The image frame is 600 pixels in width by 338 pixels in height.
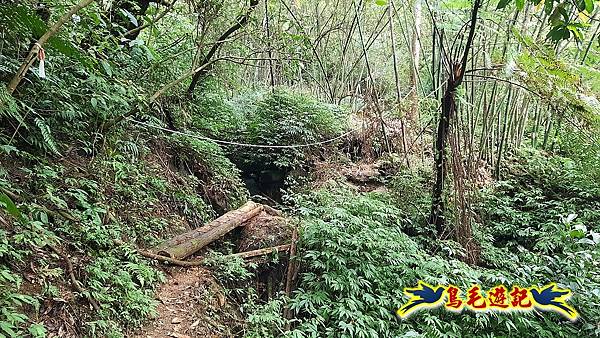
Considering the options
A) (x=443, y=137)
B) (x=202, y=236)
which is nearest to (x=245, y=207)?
(x=202, y=236)

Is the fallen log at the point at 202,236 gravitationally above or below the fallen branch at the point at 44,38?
below

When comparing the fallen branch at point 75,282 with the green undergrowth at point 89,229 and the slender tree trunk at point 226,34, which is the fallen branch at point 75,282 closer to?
the green undergrowth at point 89,229

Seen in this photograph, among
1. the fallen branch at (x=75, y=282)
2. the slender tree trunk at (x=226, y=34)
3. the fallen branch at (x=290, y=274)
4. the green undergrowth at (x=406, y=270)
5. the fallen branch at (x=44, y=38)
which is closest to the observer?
the fallen branch at (x=44, y=38)

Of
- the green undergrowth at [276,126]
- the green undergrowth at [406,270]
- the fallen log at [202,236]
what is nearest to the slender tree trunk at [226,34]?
the green undergrowth at [276,126]

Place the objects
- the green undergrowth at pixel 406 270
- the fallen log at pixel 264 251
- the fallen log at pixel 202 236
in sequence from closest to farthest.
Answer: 1. the green undergrowth at pixel 406 270
2. the fallen log at pixel 202 236
3. the fallen log at pixel 264 251

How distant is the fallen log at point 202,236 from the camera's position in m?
3.71

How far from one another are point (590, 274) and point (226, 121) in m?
4.87

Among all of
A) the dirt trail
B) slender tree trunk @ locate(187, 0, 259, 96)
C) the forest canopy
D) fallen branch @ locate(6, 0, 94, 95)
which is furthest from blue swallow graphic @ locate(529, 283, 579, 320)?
slender tree trunk @ locate(187, 0, 259, 96)

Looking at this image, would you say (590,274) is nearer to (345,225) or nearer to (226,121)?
(345,225)

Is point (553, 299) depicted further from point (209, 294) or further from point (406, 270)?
point (209, 294)

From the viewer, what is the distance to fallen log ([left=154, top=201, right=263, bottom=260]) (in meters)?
3.71

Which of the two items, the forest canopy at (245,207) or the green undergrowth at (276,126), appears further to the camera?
the green undergrowth at (276,126)

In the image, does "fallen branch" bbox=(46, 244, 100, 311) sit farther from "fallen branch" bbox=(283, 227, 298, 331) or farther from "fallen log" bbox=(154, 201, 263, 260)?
"fallen branch" bbox=(283, 227, 298, 331)

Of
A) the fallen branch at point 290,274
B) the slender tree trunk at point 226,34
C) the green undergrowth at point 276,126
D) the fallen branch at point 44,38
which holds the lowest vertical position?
the fallen branch at point 290,274
